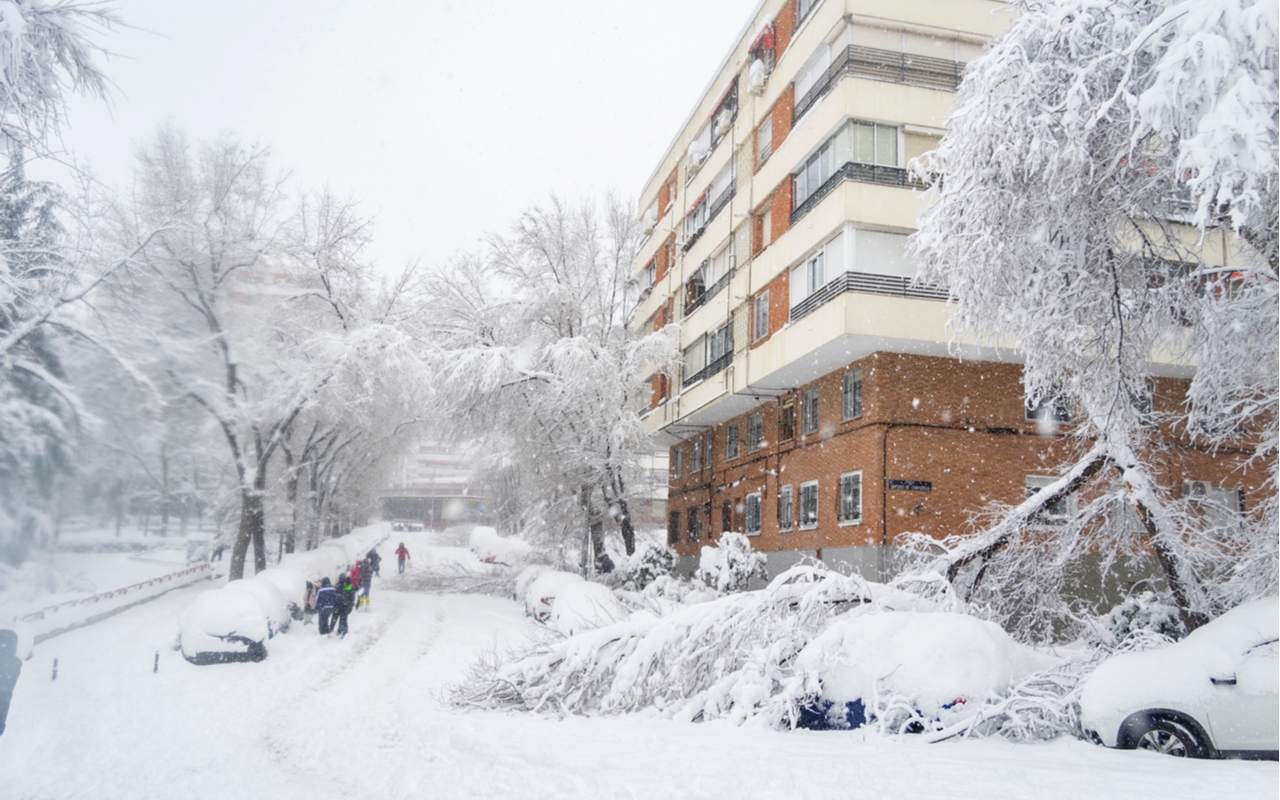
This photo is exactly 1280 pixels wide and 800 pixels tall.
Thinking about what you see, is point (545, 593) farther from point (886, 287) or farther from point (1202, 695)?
point (1202, 695)

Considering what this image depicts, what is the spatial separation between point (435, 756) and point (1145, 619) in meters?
9.44

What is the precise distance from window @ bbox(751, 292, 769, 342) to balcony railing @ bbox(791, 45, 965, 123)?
5.68m

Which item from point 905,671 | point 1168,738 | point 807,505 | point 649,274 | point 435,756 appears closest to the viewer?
point 1168,738

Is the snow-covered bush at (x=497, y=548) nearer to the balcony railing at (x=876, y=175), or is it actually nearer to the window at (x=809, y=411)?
the window at (x=809, y=411)

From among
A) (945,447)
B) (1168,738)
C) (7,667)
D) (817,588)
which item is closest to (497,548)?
(945,447)

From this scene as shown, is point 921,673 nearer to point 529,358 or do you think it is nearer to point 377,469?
point 529,358

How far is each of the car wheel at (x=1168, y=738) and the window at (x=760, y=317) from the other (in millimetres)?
16260

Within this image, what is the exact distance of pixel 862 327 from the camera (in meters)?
18.4

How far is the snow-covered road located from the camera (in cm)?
680

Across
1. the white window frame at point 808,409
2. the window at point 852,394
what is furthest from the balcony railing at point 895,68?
the white window frame at point 808,409

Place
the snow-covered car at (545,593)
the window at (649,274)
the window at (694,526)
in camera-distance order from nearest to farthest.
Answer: the snow-covered car at (545,593)
the window at (694,526)
the window at (649,274)

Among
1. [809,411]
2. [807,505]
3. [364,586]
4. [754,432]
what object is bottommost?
[364,586]

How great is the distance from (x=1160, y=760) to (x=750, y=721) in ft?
11.9

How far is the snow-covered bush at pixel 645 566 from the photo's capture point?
2503 centimetres
